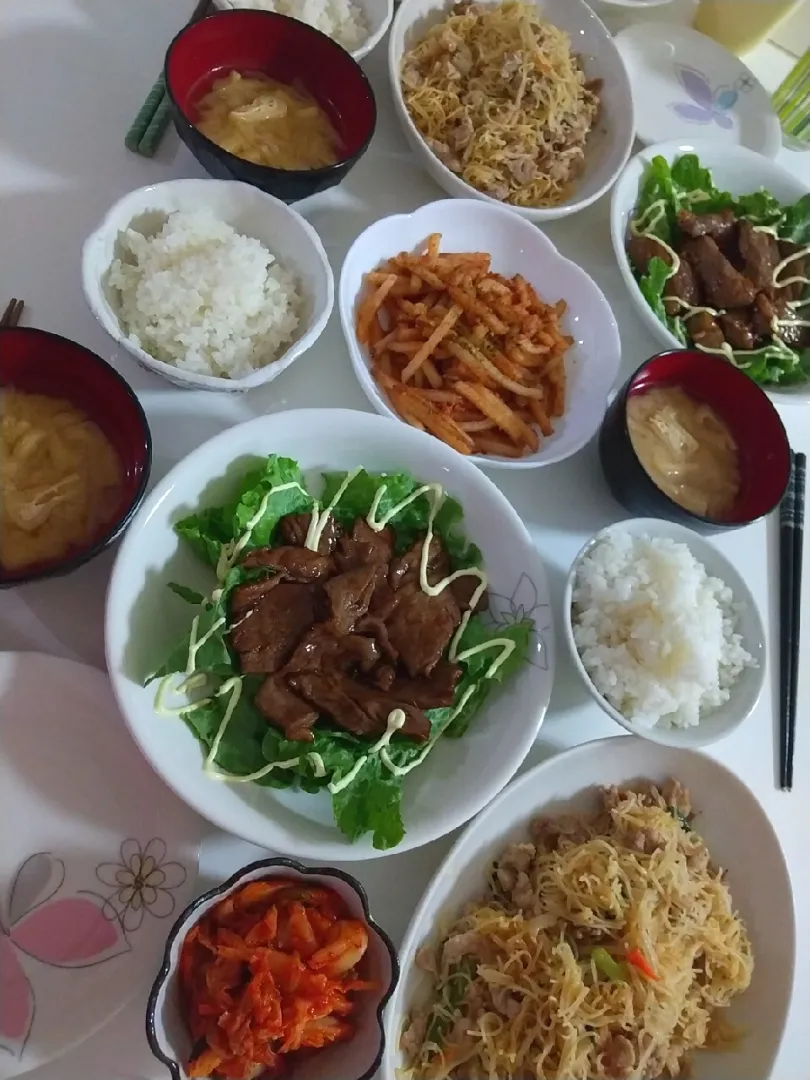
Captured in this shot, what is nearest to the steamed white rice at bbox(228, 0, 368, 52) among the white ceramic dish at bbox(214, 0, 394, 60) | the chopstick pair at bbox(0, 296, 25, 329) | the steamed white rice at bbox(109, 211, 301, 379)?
the white ceramic dish at bbox(214, 0, 394, 60)

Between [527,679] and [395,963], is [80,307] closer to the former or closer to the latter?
[527,679]

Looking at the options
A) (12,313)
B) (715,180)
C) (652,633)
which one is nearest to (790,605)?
(652,633)

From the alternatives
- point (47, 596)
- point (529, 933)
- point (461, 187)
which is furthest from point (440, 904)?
point (461, 187)

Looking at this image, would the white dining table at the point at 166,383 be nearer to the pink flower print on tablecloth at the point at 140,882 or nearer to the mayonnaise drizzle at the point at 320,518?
the pink flower print on tablecloth at the point at 140,882

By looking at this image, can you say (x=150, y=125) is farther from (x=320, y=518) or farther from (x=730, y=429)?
(x=730, y=429)

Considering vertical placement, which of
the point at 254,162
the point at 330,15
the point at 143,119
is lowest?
the point at 143,119

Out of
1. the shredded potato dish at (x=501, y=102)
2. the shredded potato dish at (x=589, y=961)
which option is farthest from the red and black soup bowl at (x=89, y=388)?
the shredded potato dish at (x=501, y=102)

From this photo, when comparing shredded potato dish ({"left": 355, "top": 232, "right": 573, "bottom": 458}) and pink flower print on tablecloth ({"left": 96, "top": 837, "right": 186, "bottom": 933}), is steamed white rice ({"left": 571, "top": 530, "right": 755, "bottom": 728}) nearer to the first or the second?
shredded potato dish ({"left": 355, "top": 232, "right": 573, "bottom": 458})
